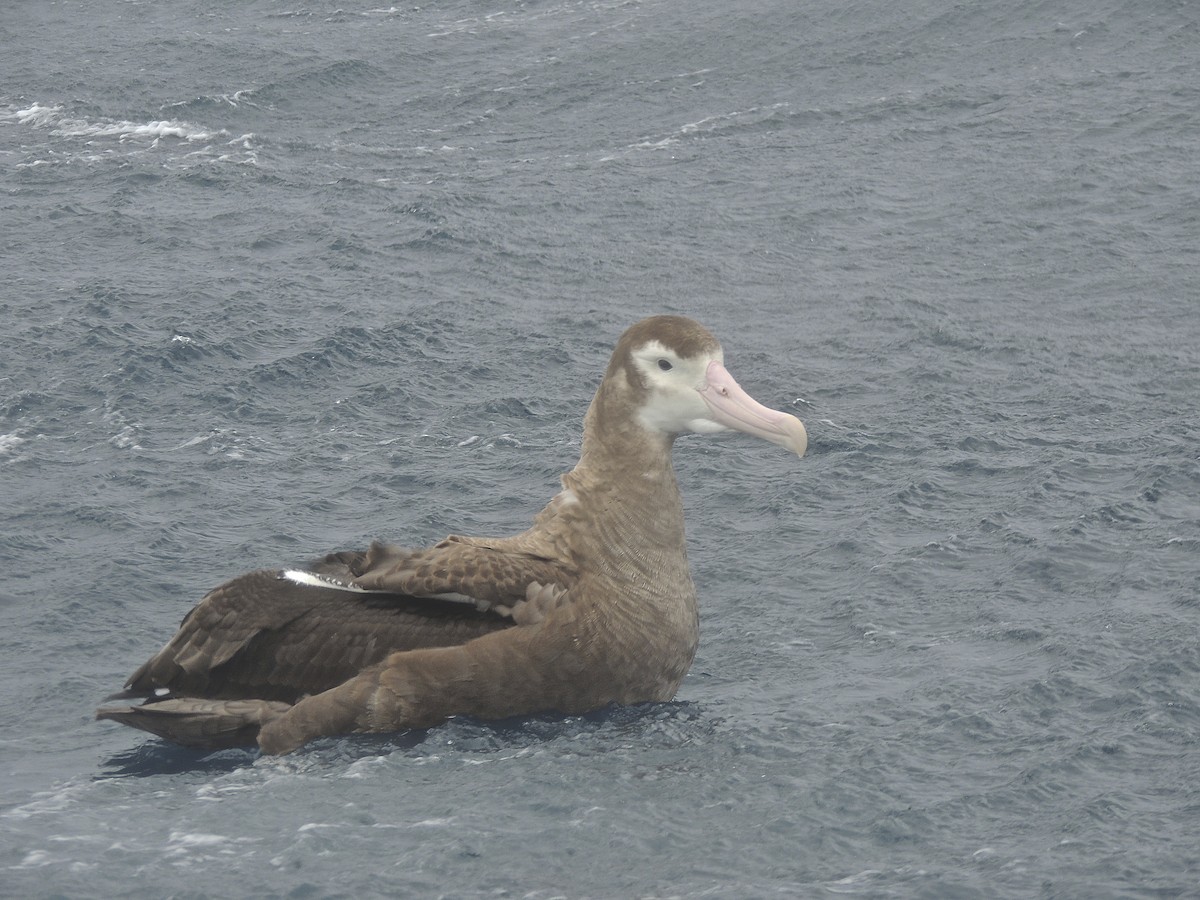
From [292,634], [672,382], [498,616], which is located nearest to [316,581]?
[292,634]

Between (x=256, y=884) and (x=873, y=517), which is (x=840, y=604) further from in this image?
(x=256, y=884)

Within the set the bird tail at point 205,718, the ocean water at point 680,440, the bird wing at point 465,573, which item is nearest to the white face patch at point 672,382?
the bird wing at point 465,573

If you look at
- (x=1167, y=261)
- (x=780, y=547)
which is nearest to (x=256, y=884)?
(x=780, y=547)

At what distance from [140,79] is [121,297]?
489 inches

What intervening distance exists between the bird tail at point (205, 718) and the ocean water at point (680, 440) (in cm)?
21

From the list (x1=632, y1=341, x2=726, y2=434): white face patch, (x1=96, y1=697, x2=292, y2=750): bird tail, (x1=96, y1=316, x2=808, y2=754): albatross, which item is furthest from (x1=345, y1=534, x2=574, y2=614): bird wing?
(x1=632, y1=341, x2=726, y2=434): white face patch

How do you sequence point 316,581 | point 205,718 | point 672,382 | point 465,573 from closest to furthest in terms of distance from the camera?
point 465,573 < point 205,718 < point 316,581 < point 672,382

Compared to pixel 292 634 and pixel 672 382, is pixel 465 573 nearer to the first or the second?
pixel 292 634

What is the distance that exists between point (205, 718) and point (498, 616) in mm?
2085

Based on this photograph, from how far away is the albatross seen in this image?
1136 cm

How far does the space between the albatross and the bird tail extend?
1 centimetres

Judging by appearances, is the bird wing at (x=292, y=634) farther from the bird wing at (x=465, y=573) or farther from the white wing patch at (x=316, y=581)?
the bird wing at (x=465, y=573)

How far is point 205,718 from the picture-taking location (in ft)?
37.8

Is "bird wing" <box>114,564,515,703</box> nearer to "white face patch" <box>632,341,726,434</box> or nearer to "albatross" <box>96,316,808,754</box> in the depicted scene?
"albatross" <box>96,316,808,754</box>
